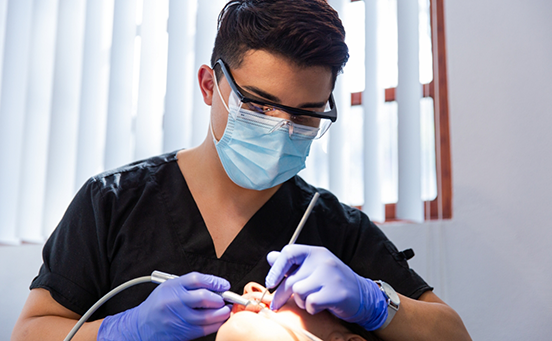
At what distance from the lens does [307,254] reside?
0.99 metres

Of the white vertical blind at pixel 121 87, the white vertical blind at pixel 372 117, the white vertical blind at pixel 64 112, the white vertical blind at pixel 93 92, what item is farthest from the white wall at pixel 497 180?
the white vertical blind at pixel 64 112

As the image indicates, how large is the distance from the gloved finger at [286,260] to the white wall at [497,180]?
796mm

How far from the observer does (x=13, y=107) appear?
2174 millimetres

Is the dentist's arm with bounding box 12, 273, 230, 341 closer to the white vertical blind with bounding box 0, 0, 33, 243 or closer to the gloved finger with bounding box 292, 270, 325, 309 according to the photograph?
the gloved finger with bounding box 292, 270, 325, 309

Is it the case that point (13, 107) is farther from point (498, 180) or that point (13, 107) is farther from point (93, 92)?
point (498, 180)

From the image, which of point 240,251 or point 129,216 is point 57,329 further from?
point 240,251

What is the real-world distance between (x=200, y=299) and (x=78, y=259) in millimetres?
418

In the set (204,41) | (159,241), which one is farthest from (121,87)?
(159,241)

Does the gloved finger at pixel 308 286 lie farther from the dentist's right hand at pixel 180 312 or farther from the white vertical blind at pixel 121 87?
the white vertical blind at pixel 121 87

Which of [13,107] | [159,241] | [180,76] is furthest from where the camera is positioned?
[13,107]

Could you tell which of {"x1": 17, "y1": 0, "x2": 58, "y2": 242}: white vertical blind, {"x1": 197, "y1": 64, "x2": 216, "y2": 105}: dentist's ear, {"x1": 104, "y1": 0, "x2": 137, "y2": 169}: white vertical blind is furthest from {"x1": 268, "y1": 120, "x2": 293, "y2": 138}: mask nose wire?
{"x1": 17, "y1": 0, "x2": 58, "y2": 242}: white vertical blind

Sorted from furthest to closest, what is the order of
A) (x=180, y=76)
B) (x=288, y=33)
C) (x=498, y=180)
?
(x=180, y=76), (x=498, y=180), (x=288, y=33)

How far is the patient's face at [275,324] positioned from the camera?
85 centimetres

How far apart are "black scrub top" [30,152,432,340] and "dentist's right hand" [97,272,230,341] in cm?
17
